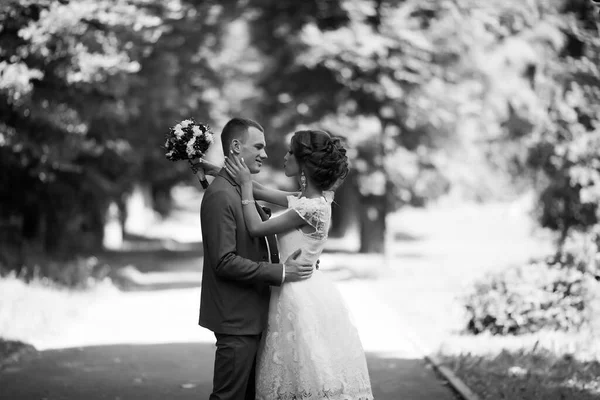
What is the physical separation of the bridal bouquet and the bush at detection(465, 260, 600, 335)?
6.76 meters

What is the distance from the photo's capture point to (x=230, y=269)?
5367 millimetres

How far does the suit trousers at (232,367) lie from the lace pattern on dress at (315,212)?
80 centimetres

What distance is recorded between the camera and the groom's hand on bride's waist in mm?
5672

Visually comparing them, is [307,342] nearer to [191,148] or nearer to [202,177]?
[202,177]

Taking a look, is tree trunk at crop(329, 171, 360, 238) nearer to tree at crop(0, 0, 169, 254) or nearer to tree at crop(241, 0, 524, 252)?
tree at crop(241, 0, 524, 252)

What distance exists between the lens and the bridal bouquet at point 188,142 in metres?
5.81

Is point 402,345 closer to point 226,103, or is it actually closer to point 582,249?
point 582,249

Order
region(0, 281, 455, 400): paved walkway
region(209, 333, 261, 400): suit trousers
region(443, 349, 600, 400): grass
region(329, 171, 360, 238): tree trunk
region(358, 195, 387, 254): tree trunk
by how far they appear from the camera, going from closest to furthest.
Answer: region(209, 333, 261, 400): suit trousers, region(443, 349, 600, 400): grass, region(0, 281, 455, 400): paved walkway, region(358, 195, 387, 254): tree trunk, region(329, 171, 360, 238): tree trunk

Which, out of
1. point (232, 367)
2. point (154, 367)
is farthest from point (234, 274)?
point (154, 367)

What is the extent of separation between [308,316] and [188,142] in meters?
1.34

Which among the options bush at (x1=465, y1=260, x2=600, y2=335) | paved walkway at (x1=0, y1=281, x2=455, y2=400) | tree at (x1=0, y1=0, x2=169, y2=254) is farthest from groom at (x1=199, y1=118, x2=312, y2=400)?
tree at (x1=0, y1=0, x2=169, y2=254)

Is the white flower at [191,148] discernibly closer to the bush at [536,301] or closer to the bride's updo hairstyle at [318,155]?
the bride's updo hairstyle at [318,155]

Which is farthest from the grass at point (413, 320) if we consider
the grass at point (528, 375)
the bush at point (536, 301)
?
the bush at point (536, 301)

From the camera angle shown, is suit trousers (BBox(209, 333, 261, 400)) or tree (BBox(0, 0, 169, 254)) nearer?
suit trousers (BBox(209, 333, 261, 400))
